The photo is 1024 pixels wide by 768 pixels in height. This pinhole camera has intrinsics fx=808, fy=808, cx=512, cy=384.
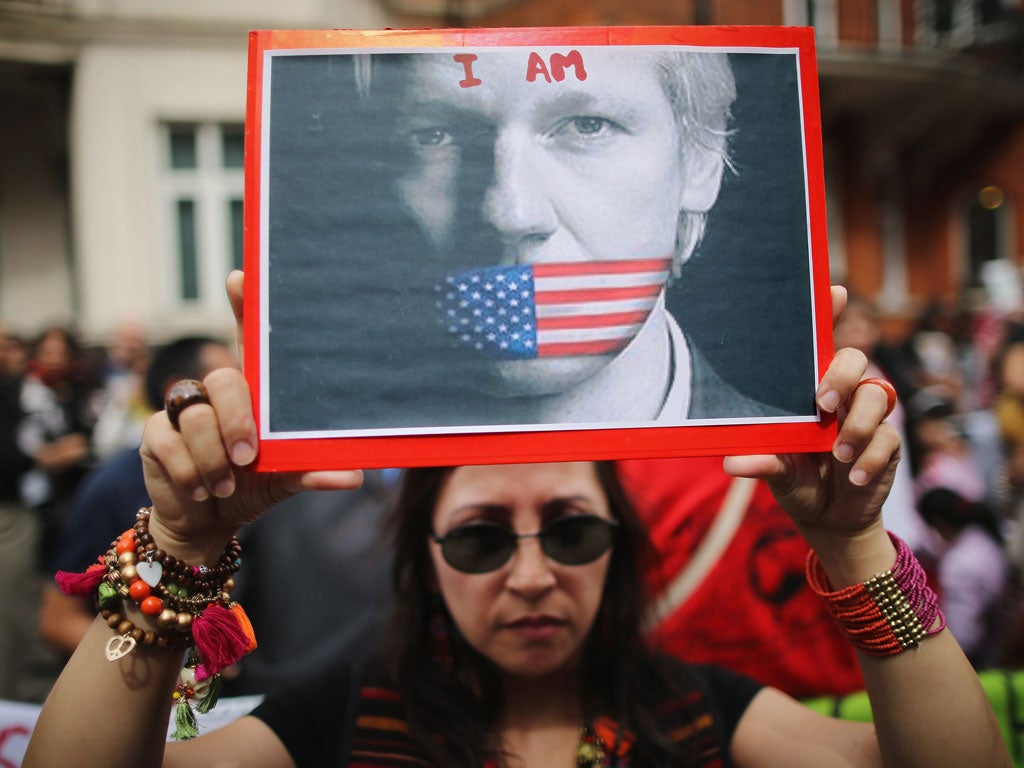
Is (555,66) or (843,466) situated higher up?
(555,66)

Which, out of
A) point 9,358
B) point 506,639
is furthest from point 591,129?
point 9,358

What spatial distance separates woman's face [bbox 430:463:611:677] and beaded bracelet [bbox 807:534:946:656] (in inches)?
21.2

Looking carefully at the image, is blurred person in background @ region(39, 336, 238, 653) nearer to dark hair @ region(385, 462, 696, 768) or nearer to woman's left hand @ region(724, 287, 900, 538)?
dark hair @ region(385, 462, 696, 768)

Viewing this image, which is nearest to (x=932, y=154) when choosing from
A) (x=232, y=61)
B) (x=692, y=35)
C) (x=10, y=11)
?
(x=232, y=61)

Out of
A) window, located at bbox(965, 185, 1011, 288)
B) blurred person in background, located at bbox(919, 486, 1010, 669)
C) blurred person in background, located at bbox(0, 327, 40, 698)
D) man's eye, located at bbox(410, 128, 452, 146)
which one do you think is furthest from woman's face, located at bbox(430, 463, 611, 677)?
window, located at bbox(965, 185, 1011, 288)

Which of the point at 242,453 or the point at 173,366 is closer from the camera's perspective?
the point at 242,453

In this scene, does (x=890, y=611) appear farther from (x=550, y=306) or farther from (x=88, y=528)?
(x=88, y=528)

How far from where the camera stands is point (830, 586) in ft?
4.34

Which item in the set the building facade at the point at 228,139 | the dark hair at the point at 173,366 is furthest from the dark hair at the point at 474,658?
the building facade at the point at 228,139

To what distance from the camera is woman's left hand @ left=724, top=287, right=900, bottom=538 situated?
1.16m

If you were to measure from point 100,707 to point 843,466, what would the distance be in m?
1.17

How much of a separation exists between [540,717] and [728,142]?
3.81 ft

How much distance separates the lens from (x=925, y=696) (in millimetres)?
1239

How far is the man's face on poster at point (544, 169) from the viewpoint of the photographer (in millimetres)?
1167
